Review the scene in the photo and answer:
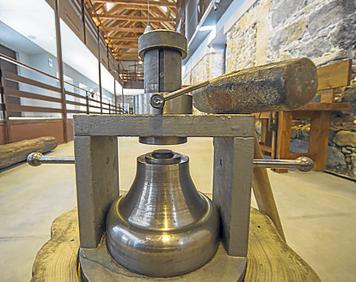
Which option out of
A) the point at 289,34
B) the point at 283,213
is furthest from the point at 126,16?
the point at 283,213

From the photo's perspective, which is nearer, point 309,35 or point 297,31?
point 309,35

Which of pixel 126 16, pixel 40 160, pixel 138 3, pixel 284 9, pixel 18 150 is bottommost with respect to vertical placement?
pixel 18 150

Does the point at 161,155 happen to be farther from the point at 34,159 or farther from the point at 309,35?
the point at 309,35

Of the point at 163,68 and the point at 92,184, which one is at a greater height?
the point at 163,68

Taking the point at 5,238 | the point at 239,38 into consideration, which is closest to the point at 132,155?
the point at 5,238

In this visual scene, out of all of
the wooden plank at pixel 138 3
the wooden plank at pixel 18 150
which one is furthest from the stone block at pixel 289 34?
the wooden plank at pixel 138 3

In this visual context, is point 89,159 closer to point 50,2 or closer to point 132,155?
point 132,155

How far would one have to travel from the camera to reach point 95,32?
6.52m

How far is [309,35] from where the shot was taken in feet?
7.00

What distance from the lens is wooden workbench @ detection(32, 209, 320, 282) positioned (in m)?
0.43

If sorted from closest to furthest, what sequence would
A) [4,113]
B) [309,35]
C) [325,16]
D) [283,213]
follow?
1. [283,213]
2. [325,16]
3. [309,35]
4. [4,113]

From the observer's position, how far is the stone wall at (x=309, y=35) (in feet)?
5.73

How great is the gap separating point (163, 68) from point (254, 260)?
0.50 metres

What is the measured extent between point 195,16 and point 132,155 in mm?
4527
